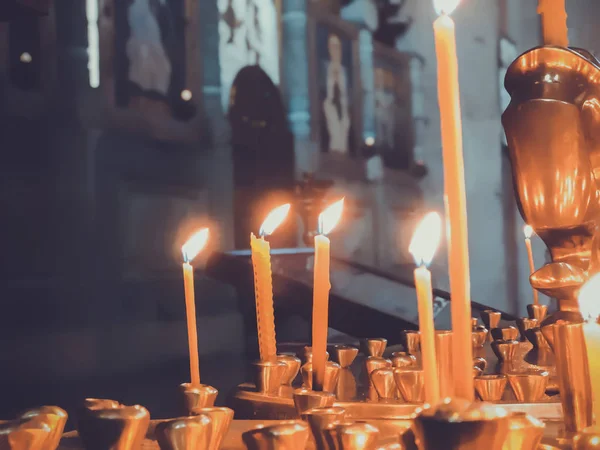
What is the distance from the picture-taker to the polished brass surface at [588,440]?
51 cm

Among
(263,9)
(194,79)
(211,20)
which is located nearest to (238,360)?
(194,79)

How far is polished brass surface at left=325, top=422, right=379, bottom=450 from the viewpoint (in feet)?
1.69

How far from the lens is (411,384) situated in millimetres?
828

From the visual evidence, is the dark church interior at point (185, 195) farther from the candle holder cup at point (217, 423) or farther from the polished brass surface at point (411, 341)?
the candle holder cup at point (217, 423)

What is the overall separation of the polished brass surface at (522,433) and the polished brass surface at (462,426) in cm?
3

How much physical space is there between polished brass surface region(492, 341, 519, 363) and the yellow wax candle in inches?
19.9

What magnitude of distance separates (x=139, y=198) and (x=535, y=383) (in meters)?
3.09

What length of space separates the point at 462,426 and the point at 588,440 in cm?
16

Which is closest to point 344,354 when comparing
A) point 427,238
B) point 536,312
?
point 427,238

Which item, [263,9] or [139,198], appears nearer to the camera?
[139,198]

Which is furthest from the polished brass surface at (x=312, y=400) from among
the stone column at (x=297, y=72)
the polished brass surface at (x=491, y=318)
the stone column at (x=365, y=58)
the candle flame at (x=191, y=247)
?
the stone column at (x=365, y=58)

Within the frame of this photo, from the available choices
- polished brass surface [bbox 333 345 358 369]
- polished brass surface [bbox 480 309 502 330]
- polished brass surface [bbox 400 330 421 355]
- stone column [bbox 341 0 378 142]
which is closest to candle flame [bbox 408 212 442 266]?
polished brass surface [bbox 333 345 358 369]

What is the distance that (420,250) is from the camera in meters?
0.62

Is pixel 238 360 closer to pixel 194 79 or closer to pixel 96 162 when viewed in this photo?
pixel 96 162
